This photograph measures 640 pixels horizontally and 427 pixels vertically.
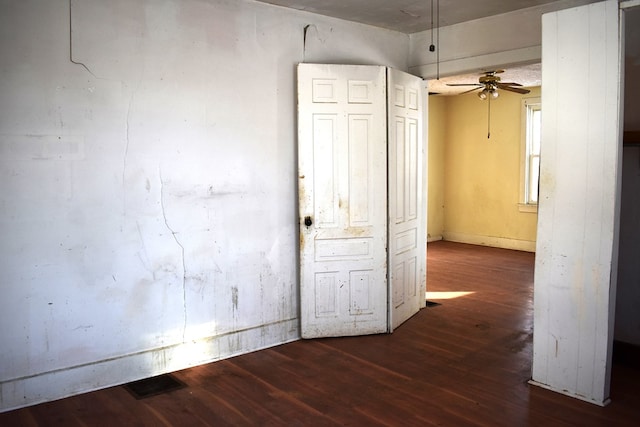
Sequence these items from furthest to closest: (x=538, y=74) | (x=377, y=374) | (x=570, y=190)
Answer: (x=538, y=74)
(x=377, y=374)
(x=570, y=190)

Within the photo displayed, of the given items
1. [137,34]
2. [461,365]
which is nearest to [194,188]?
[137,34]

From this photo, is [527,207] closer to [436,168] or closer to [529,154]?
[529,154]

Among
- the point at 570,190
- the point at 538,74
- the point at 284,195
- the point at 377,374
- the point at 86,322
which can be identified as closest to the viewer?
the point at 570,190

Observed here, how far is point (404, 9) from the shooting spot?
4582 mm

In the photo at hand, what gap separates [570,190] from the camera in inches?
131

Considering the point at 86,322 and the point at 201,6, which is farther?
the point at 201,6

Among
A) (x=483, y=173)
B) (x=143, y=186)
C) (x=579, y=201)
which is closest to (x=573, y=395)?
(x=579, y=201)

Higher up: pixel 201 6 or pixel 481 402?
pixel 201 6

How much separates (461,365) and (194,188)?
2.47 meters

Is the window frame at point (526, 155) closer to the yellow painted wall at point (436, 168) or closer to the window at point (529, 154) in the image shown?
the window at point (529, 154)

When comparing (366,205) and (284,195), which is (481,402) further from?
(284,195)

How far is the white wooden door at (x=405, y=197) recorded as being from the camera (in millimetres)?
4762

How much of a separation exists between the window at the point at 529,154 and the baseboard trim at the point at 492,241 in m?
0.61

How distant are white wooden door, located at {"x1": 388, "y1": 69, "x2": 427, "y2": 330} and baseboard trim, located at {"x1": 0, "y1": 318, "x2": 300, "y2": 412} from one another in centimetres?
110
